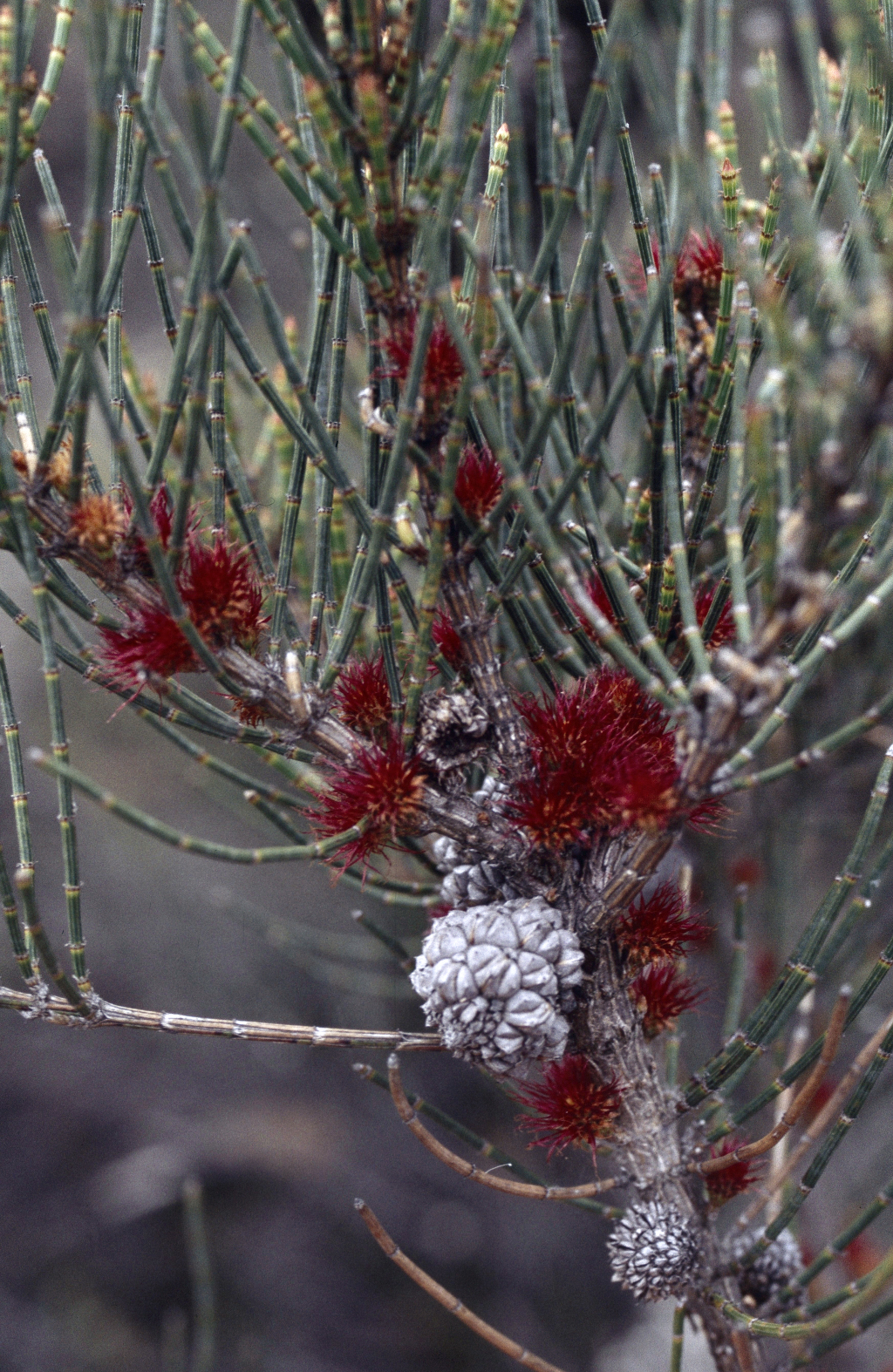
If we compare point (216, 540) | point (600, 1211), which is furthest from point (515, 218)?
point (600, 1211)

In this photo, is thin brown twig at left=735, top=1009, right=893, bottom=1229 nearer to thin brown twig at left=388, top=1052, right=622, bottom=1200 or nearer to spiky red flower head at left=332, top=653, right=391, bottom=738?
thin brown twig at left=388, top=1052, right=622, bottom=1200

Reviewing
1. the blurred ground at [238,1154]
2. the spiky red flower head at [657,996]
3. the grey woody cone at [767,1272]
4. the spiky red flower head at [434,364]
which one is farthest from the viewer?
the blurred ground at [238,1154]

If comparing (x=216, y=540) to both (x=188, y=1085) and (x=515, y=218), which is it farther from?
(x=188, y=1085)

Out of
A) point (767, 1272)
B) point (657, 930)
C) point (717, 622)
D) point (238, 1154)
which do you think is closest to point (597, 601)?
point (717, 622)

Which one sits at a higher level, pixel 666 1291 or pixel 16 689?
pixel 666 1291

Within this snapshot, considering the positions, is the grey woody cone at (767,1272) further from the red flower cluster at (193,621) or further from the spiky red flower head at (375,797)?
the red flower cluster at (193,621)

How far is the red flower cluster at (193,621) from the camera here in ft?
1.37

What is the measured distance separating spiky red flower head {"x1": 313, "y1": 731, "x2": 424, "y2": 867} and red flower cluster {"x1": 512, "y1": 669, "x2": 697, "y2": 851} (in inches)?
2.0

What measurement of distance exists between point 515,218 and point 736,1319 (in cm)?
61

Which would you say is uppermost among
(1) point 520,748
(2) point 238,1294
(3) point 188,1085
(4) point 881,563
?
(4) point 881,563

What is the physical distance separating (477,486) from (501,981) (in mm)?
213

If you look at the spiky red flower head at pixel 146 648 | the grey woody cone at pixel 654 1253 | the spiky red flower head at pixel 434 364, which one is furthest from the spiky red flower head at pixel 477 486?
the grey woody cone at pixel 654 1253

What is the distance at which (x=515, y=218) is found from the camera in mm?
590

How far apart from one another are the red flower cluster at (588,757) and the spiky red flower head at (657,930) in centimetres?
5
